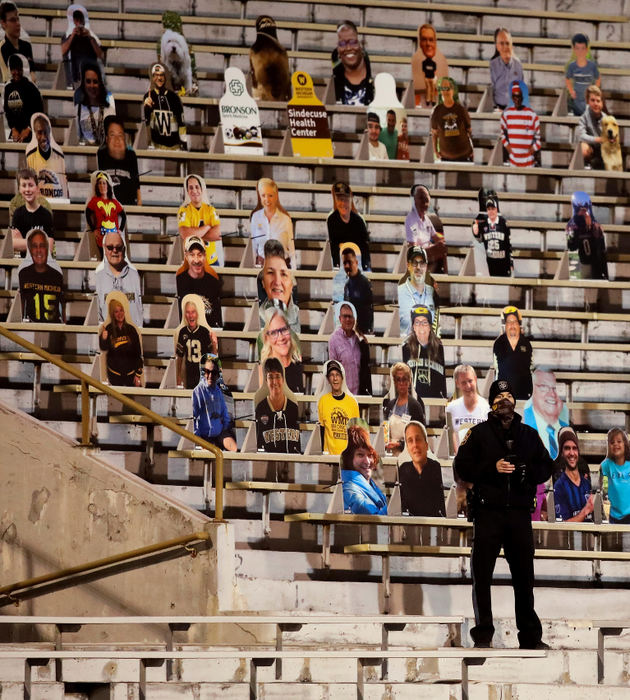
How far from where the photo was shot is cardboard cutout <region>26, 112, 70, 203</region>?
505 inches

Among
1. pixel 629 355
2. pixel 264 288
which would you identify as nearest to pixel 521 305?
pixel 629 355

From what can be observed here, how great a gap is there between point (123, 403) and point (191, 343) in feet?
4.16

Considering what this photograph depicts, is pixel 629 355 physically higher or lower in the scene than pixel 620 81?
lower

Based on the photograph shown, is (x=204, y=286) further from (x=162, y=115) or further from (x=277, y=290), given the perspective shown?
Answer: (x=162, y=115)

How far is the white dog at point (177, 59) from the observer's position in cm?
1416

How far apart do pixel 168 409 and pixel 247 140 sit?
10.6 feet

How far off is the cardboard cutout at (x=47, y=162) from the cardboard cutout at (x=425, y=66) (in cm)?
313

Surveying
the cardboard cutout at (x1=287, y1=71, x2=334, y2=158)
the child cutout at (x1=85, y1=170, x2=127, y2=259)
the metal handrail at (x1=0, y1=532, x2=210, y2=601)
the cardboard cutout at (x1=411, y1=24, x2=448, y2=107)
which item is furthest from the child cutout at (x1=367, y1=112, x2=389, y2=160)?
the metal handrail at (x1=0, y1=532, x2=210, y2=601)

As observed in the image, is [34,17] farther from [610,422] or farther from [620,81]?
[610,422]

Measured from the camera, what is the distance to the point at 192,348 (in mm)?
11422

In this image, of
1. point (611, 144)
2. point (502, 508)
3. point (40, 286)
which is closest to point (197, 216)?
point (40, 286)

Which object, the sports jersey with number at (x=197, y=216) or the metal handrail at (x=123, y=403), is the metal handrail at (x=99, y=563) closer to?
the metal handrail at (x=123, y=403)

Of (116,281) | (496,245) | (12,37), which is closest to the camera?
(116,281)

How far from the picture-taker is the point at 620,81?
1562cm
